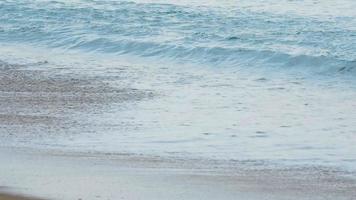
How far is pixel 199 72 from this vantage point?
570 inches

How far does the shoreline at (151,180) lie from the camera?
7578 millimetres

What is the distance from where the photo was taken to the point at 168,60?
15.7 m

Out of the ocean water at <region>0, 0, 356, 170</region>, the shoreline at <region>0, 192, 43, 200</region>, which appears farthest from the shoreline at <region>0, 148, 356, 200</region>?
the ocean water at <region>0, 0, 356, 170</region>

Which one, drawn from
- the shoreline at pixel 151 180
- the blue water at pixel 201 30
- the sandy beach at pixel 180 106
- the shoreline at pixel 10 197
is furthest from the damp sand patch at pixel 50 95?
the shoreline at pixel 10 197

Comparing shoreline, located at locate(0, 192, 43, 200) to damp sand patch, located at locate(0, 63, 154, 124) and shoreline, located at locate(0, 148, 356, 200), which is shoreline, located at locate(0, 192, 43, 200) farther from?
damp sand patch, located at locate(0, 63, 154, 124)

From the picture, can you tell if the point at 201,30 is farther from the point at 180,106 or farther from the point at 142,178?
the point at 142,178

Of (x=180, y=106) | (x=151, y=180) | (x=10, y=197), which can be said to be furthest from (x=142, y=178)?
(x=180, y=106)

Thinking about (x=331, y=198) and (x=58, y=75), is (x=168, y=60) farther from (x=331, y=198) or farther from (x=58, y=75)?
(x=331, y=198)

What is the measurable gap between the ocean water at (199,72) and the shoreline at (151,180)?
0.44 meters

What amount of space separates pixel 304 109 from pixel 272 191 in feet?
11.8

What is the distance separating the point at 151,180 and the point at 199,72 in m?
6.55

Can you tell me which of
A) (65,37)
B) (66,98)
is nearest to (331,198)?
(66,98)

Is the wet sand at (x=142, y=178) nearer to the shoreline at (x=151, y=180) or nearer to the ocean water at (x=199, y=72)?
the shoreline at (x=151, y=180)

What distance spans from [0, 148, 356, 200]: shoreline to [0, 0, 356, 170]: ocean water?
1.43 ft
